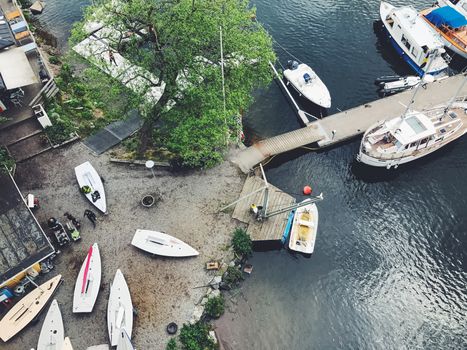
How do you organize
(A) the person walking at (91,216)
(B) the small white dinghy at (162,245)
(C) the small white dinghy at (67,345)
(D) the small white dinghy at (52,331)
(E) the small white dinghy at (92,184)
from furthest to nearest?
(E) the small white dinghy at (92,184) → (A) the person walking at (91,216) → (B) the small white dinghy at (162,245) → (D) the small white dinghy at (52,331) → (C) the small white dinghy at (67,345)

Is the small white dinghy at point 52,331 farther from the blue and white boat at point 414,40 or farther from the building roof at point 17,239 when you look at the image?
the blue and white boat at point 414,40

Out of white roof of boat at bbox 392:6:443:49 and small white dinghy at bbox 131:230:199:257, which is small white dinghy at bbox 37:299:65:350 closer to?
small white dinghy at bbox 131:230:199:257

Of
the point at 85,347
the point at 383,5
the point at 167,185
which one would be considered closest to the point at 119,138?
the point at 167,185

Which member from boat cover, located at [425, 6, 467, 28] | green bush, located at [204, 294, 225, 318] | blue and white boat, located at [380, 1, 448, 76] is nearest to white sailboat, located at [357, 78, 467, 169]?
Answer: blue and white boat, located at [380, 1, 448, 76]

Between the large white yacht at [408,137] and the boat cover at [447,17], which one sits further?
the boat cover at [447,17]

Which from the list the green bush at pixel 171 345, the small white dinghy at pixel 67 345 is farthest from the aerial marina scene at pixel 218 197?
the green bush at pixel 171 345

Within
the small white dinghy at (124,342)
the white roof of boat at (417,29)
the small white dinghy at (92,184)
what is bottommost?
the small white dinghy at (124,342)
